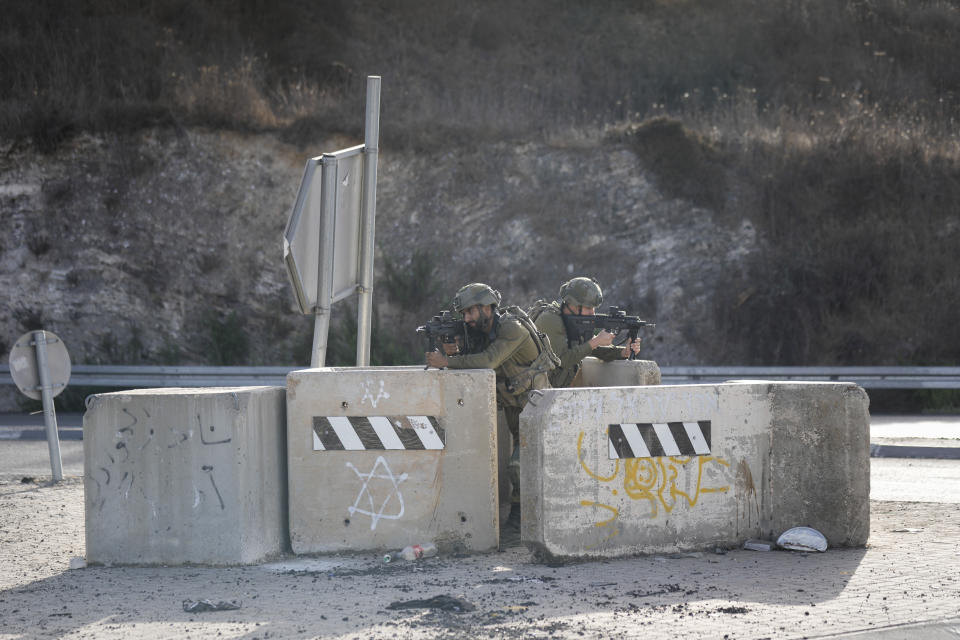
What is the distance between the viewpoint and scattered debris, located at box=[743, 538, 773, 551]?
22.8 ft

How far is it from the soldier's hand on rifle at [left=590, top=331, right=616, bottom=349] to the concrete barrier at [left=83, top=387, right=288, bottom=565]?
310 centimetres

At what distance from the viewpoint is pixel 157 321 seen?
22000 mm

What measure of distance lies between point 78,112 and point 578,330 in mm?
18568

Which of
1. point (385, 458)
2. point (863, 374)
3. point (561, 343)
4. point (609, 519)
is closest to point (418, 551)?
point (385, 458)

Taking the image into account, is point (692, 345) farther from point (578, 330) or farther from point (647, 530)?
point (647, 530)

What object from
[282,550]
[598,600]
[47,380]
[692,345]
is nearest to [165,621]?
[282,550]

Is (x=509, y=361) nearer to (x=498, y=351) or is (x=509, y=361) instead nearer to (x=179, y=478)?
(x=498, y=351)

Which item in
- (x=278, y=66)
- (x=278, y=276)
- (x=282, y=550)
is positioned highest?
(x=278, y=66)

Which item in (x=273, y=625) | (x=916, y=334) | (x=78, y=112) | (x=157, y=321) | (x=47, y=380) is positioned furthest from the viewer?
(x=78, y=112)

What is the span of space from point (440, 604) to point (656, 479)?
1945mm

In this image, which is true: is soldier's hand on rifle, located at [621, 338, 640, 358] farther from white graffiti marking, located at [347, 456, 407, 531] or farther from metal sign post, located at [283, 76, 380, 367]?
white graffiti marking, located at [347, 456, 407, 531]

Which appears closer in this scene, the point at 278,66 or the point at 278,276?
the point at 278,276

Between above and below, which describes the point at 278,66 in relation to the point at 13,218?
above

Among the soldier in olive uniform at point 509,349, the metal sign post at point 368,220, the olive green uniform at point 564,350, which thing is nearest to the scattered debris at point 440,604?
the soldier in olive uniform at point 509,349
